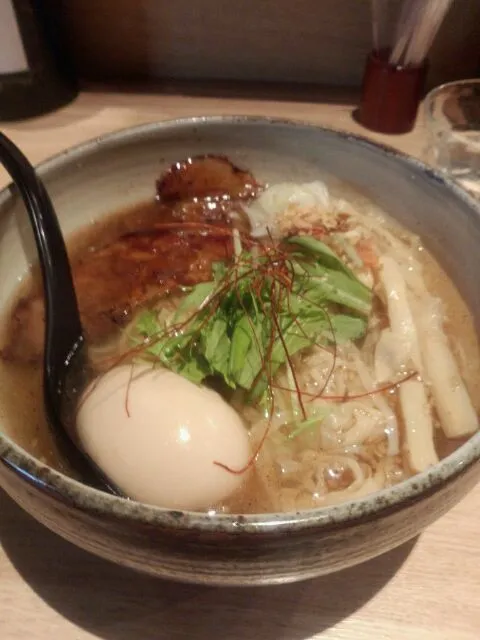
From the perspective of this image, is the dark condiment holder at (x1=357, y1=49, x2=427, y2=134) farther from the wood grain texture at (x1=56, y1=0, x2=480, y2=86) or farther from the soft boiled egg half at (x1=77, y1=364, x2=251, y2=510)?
the soft boiled egg half at (x1=77, y1=364, x2=251, y2=510)

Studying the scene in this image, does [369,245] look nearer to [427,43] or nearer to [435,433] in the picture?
[435,433]

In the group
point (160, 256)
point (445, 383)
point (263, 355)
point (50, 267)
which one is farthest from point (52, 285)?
point (445, 383)

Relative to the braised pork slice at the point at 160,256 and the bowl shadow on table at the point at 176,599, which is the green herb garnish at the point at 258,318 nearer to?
the braised pork slice at the point at 160,256

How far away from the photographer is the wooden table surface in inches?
27.2

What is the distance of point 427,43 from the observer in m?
1.36

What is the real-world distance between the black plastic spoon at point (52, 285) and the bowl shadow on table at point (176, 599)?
0.62 ft

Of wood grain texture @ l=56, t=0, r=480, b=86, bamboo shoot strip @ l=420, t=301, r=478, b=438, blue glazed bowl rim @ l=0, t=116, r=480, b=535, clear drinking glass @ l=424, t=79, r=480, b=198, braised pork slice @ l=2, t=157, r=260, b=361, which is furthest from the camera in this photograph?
wood grain texture @ l=56, t=0, r=480, b=86

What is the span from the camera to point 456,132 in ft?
4.60

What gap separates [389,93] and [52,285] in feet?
3.00

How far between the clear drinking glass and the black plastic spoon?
0.85 meters

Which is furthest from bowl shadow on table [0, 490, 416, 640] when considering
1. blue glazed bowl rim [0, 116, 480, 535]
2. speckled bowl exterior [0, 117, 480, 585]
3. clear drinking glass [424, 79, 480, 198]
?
clear drinking glass [424, 79, 480, 198]

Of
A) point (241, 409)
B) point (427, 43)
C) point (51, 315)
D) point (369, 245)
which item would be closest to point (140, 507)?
point (241, 409)

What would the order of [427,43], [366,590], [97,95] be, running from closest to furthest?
1. [366,590]
2. [427,43]
3. [97,95]

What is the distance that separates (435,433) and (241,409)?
0.25 m
